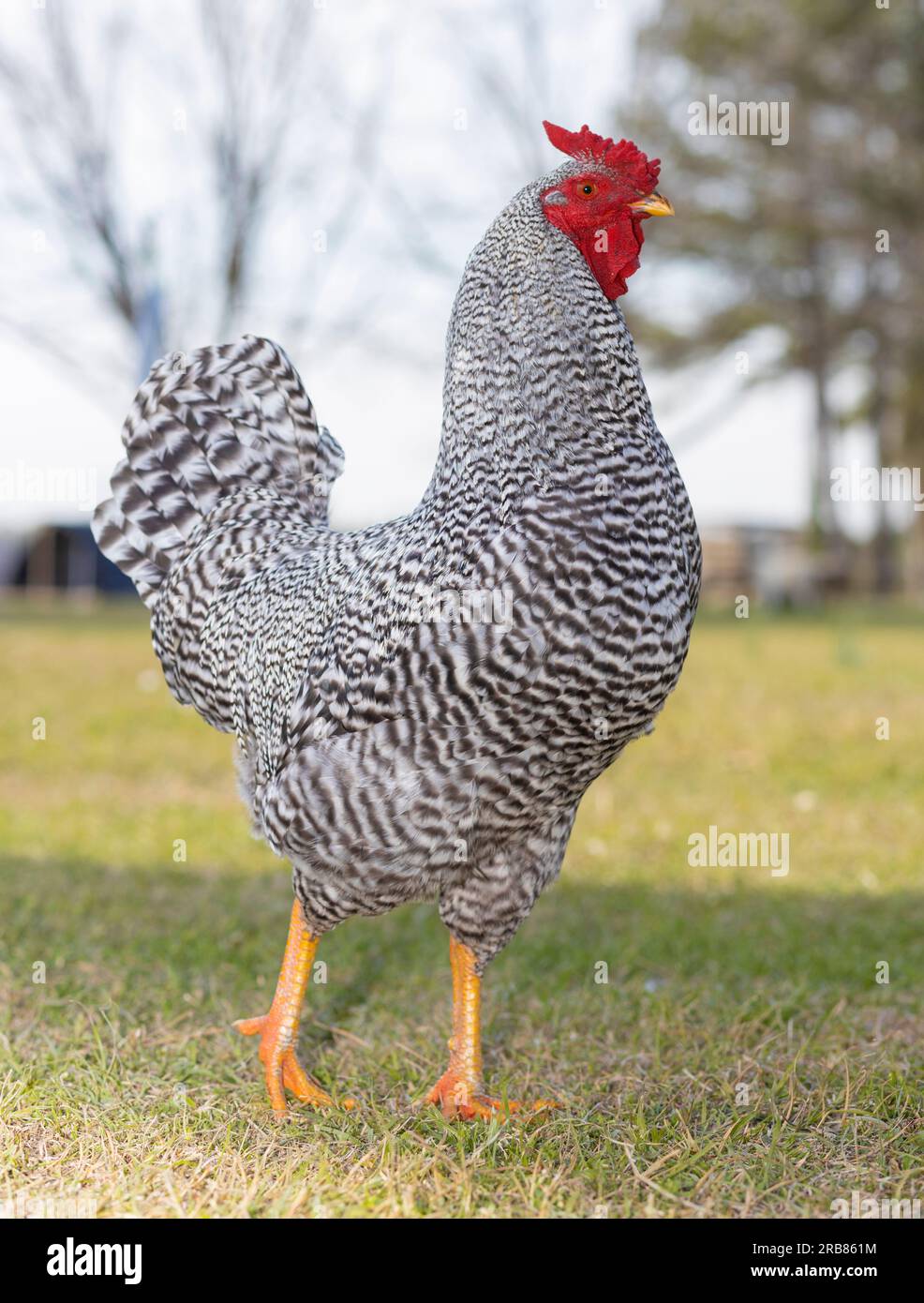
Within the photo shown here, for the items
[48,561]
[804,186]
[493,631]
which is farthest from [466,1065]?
[48,561]

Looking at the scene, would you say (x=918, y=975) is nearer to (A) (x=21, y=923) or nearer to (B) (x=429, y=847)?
(B) (x=429, y=847)

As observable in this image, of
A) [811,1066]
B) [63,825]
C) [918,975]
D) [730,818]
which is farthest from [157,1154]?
[730,818]

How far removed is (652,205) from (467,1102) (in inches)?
98.1

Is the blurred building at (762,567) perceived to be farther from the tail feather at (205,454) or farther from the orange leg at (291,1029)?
the orange leg at (291,1029)

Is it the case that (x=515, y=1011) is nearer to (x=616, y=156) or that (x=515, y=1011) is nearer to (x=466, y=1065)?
(x=466, y=1065)

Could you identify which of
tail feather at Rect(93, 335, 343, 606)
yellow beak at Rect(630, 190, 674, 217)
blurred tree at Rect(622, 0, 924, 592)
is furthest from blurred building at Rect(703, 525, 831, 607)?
A: yellow beak at Rect(630, 190, 674, 217)

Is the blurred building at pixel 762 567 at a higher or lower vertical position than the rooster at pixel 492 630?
higher

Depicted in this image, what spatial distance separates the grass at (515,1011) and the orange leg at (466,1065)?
4.0 inches

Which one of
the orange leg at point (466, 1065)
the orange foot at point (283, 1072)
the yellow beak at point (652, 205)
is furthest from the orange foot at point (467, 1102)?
the yellow beak at point (652, 205)

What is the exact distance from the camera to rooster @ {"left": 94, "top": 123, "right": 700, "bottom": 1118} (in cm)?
276

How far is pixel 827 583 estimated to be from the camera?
22.1 metres

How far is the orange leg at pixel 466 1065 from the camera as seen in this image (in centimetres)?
320

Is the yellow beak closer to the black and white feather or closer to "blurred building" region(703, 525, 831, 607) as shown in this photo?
the black and white feather
